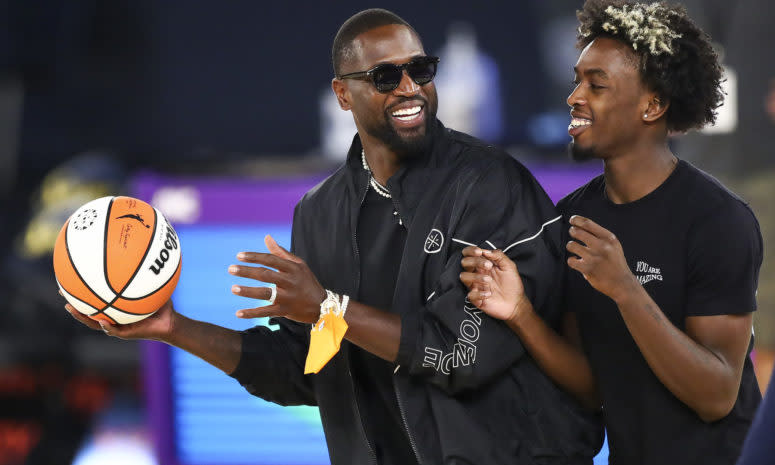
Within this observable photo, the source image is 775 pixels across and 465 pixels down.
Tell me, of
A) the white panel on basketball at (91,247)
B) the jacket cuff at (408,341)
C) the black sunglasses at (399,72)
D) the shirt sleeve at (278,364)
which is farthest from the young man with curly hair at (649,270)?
the white panel on basketball at (91,247)

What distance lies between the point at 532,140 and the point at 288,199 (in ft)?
9.54

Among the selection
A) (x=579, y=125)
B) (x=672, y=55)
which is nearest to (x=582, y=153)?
(x=579, y=125)

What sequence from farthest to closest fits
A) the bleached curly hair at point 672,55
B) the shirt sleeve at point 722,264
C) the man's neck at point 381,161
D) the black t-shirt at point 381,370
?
the man's neck at point 381,161, the black t-shirt at point 381,370, the bleached curly hair at point 672,55, the shirt sleeve at point 722,264

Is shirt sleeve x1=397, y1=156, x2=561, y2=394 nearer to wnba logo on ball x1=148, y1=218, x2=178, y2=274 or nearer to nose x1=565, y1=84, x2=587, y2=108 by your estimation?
nose x1=565, y1=84, x2=587, y2=108

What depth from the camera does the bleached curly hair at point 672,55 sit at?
2.54m

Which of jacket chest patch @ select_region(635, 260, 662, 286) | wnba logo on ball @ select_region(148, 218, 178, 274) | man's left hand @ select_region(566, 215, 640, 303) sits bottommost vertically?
wnba logo on ball @ select_region(148, 218, 178, 274)

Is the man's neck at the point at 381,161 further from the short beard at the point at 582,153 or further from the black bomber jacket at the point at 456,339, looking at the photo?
the short beard at the point at 582,153

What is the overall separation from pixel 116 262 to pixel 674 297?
4.45 ft

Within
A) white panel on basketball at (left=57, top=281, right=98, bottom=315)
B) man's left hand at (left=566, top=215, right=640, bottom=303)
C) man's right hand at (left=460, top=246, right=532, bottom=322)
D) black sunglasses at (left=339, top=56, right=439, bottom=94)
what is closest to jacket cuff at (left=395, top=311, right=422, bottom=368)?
man's right hand at (left=460, top=246, right=532, bottom=322)

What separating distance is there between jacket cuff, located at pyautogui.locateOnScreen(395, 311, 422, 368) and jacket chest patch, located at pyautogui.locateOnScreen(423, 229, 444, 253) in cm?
22

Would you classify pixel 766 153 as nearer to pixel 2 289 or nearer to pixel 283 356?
pixel 283 356

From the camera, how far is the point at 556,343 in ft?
8.37

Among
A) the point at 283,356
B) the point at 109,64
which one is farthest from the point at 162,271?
the point at 109,64

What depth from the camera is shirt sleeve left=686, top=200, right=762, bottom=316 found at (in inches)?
91.4
